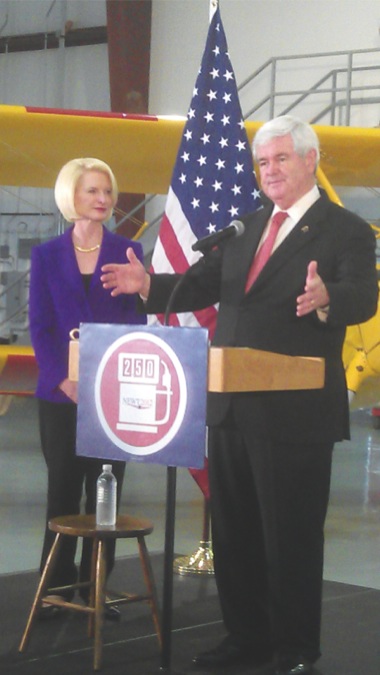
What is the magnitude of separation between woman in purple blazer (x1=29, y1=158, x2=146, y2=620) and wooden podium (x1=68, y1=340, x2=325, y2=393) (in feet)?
2.10

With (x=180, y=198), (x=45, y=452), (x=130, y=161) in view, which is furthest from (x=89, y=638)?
(x=130, y=161)

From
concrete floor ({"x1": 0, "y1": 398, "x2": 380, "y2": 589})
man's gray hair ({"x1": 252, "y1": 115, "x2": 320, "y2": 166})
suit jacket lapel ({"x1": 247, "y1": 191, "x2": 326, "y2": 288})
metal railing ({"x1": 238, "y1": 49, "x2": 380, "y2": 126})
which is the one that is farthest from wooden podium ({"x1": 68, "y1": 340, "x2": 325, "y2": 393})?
metal railing ({"x1": 238, "y1": 49, "x2": 380, "y2": 126})

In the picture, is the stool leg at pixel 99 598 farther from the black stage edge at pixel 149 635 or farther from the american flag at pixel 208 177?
the american flag at pixel 208 177

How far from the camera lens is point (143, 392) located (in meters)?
2.39

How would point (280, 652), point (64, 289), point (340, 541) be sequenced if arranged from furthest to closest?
point (340, 541) < point (64, 289) < point (280, 652)

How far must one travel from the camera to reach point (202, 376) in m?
2.30

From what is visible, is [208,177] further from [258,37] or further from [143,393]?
→ [258,37]

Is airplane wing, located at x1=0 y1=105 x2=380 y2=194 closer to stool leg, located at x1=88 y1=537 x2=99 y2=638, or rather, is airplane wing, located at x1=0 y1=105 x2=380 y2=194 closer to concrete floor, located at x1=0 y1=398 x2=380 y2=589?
concrete floor, located at x1=0 y1=398 x2=380 y2=589

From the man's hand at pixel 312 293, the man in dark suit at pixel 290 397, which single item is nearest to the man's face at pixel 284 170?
the man in dark suit at pixel 290 397

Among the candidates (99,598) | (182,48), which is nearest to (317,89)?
(182,48)

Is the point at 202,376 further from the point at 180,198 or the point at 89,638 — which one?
the point at 180,198

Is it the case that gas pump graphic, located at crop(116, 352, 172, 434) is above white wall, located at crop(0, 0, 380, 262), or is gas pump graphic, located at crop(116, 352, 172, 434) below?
below

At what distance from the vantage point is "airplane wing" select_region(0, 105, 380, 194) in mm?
5789

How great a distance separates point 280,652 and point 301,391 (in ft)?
2.10
